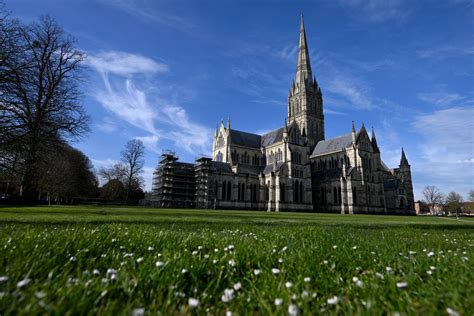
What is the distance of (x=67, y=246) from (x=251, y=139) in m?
66.5

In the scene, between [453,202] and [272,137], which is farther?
[453,202]

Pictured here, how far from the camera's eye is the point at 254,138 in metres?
70.6

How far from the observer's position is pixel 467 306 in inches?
75.0

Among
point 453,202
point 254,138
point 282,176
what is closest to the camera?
point 282,176

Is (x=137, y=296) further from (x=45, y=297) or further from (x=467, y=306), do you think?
(x=467, y=306)

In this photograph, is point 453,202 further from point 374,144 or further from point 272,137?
point 272,137

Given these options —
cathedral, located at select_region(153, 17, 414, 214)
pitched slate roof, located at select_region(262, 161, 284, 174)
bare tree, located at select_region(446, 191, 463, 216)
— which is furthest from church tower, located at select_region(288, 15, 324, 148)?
bare tree, located at select_region(446, 191, 463, 216)

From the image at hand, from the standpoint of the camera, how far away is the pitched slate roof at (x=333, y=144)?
215ft

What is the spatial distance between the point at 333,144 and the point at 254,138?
21033 millimetres

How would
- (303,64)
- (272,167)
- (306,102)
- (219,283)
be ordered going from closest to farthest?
(219,283)
(272,167)
(306,102)
(303,64)

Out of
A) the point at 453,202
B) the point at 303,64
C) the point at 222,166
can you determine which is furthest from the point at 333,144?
the point at 453,202

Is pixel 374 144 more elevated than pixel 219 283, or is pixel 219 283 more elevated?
pixel 374 144

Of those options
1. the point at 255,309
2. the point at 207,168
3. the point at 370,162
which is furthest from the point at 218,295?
the point at 370,162

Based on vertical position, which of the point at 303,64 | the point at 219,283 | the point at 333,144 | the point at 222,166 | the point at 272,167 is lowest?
the point at 219,283
